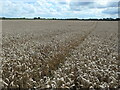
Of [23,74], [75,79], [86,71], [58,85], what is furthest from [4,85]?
[86,71]

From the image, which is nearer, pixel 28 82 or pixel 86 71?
pixel 28 82

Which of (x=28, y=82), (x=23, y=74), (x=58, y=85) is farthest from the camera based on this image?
(x=23, y=74)

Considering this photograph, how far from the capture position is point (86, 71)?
8.38m

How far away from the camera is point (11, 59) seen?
10.2 metres

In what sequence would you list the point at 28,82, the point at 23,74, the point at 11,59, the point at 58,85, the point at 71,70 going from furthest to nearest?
the point at 11,59
the point at 71,70
the point at 23,74
the point at 28,82
the point at 58,85

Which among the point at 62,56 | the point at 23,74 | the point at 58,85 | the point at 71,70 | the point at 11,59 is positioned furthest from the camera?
the point at 62,56

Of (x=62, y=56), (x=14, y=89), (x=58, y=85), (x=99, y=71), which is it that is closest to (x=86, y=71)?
(x=99, y=71)

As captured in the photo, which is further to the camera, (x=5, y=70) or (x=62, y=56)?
(x=62, y=56)

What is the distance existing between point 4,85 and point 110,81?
10.4ft

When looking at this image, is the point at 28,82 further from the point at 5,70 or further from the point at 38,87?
the point at 5,70

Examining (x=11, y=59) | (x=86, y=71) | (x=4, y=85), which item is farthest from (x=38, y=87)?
(x=11, y=59)

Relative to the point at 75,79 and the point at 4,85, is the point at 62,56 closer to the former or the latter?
the point at 75,79

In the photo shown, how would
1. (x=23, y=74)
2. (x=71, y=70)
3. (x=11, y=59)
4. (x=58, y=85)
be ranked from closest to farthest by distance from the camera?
(x=58, y=85), (x=23, y=74), (x=71, y=70), (x=11, y=59)

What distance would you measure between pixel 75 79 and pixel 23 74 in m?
1.68
